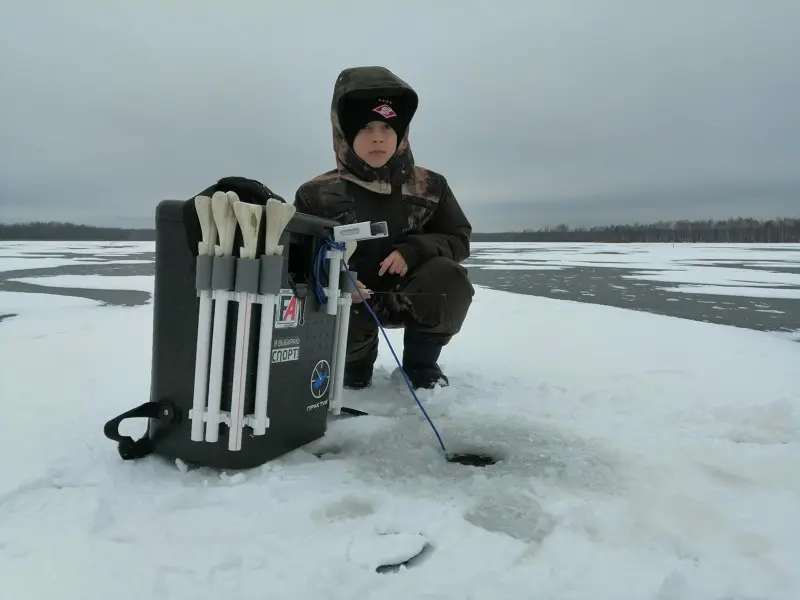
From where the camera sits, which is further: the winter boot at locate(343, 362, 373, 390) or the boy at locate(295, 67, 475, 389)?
the winter boot at locate(343, 362, 373, 390)

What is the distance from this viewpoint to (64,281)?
8891 millimetres

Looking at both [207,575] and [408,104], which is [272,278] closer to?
[207,575]

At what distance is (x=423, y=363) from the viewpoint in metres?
2.45

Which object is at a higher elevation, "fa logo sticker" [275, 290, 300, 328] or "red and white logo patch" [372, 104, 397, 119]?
"red and white logo patch" [372, 104, 397, 119]

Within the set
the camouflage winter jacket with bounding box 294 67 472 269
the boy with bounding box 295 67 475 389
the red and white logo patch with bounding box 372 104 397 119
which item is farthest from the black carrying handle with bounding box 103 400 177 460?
the red and white logo patch with bounding box 372 104 397 119

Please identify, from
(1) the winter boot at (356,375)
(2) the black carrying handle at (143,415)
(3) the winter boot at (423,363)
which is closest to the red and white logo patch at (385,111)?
(3) the winter boot at (423,363)

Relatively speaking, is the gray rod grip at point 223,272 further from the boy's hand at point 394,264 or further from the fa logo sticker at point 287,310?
the boy's hand at point 394,264

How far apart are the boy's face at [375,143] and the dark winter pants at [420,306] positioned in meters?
0.48

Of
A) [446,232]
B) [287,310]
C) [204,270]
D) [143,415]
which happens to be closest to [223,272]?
[204,270]

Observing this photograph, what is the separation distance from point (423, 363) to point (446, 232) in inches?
24.0

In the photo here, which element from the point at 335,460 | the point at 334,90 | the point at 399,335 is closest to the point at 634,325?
the point at 399,335

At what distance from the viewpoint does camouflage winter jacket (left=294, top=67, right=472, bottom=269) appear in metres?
2.22

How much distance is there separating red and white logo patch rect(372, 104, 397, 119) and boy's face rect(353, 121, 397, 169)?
0.03 metres

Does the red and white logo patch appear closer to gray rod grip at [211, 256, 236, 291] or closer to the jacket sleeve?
the jacket sleeve
